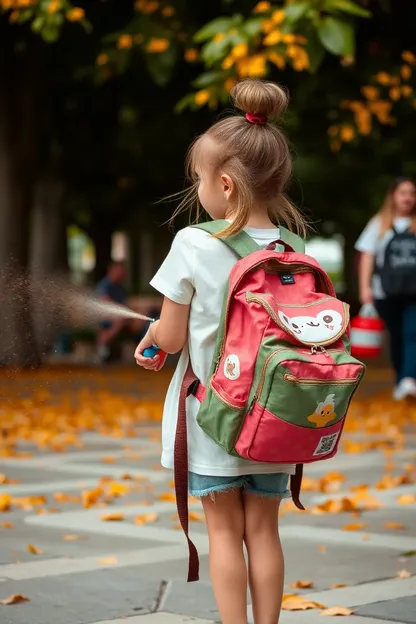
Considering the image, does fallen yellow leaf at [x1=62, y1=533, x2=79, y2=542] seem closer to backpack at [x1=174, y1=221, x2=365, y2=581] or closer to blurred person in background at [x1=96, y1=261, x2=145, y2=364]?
backpack at [x1=174, y1=221, x2=365, y2=581]

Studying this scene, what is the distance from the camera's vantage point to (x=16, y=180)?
17312 millimetres

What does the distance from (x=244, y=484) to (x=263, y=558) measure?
21 cm

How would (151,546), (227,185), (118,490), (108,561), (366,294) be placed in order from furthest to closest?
(366,294), (118,490), (151,546), (108,561), (227,185)

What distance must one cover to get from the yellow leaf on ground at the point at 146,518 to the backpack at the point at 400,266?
5.00 meters

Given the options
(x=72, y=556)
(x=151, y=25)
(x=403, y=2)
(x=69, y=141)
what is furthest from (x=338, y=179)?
(x=72, y=556)

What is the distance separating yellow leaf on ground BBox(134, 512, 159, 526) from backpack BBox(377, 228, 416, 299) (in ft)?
16.4

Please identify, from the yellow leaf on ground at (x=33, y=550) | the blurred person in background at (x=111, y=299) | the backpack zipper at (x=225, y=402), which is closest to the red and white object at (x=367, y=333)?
the yellow leaf on ground at (x=33, y=550)

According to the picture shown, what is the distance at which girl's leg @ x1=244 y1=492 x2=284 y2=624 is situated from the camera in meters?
3.64

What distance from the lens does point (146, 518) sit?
19.9ft

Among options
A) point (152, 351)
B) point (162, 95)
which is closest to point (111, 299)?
point (162, 95)

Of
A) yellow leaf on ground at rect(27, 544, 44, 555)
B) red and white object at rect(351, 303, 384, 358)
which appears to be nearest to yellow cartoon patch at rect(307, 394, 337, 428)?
yellow leaf on ground at rect(27, 544, 44, 555)

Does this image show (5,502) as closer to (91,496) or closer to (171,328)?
(91,496)

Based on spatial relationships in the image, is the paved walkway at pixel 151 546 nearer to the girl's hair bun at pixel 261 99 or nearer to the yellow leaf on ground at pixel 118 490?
the yellow leaf on ground at pixel 118 490

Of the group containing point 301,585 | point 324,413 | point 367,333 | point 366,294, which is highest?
point 324,413
